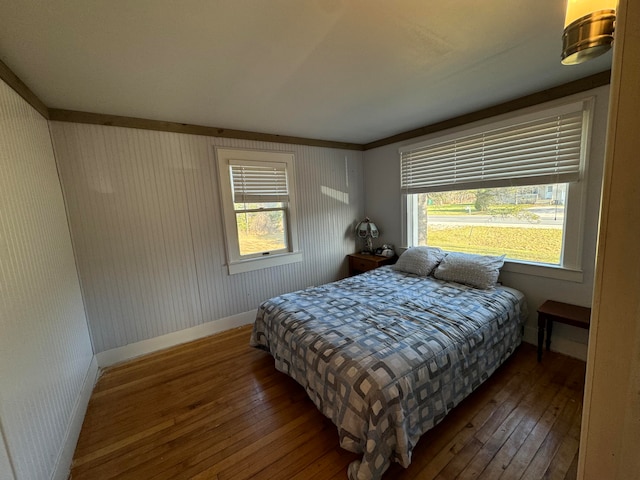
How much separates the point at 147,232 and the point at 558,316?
3.73 metres

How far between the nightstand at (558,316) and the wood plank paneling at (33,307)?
131 inches

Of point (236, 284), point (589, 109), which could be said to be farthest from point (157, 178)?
point (589, 109)

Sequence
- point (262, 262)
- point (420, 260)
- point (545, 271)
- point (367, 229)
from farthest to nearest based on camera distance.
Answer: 1. point (367, 229)
2. point (262, 262)
3. point (420, 260)
4. point (545, 271)

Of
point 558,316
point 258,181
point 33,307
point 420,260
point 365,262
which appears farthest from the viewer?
point 365,262

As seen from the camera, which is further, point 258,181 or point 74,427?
point 258,181

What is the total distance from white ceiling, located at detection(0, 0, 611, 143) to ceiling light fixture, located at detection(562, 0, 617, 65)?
0.38 metres

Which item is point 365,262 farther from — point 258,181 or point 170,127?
point 170,127

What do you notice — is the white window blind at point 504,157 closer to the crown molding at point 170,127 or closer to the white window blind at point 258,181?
the crown molding at point 170,127

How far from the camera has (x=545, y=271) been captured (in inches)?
96.0

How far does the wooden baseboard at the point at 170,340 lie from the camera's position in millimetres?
2541

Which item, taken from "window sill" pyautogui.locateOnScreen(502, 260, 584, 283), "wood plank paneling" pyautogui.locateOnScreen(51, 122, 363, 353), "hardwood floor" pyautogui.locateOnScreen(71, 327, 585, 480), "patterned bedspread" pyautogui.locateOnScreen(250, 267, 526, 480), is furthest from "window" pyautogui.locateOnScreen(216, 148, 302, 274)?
"window sill" pyautogui.locateOnScreen(502, 260, 584, 283)

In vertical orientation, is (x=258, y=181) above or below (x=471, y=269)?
above

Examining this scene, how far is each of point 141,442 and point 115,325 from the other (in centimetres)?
129

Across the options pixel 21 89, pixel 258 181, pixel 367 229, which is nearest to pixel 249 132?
pixel 258 181
